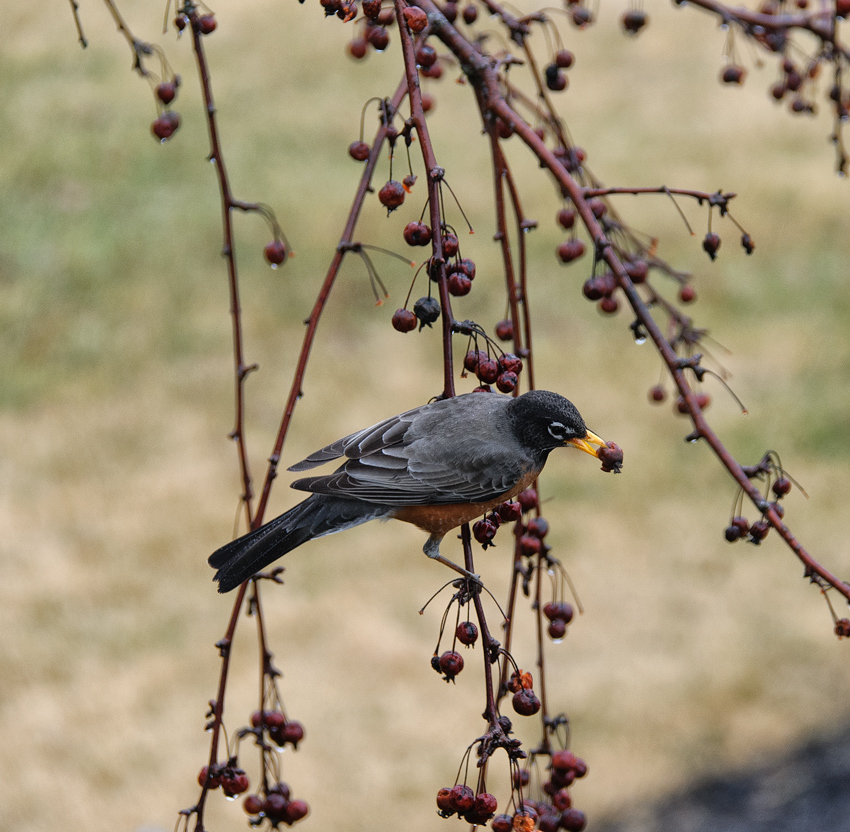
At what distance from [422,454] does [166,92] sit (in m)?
1.00

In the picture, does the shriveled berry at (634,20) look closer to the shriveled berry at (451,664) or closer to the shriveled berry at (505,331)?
the shriveled berry at (505,331)

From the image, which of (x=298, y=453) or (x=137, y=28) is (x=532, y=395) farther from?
(x=137, y=28)

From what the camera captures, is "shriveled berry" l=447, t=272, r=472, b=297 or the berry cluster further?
the berry cluster

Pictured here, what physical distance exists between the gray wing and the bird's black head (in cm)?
3

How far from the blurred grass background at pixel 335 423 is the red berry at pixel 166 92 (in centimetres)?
255

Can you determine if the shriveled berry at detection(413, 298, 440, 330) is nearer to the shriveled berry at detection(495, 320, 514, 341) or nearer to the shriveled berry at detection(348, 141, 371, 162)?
the shriveled berry at detection(495, 320, 514, 341)

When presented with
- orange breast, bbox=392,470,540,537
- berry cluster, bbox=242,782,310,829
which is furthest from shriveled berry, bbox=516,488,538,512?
berry cluster, bbox=242,782,310,829

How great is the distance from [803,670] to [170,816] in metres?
2.70

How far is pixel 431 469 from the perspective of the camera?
2131 mm

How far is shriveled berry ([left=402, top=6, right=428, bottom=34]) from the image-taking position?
157 cm

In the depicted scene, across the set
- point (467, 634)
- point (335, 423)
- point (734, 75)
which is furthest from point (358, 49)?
point (335, 423)

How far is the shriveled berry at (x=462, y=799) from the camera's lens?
1563mm

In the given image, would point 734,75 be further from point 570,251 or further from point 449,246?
point 449,246

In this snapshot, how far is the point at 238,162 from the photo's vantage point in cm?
723
